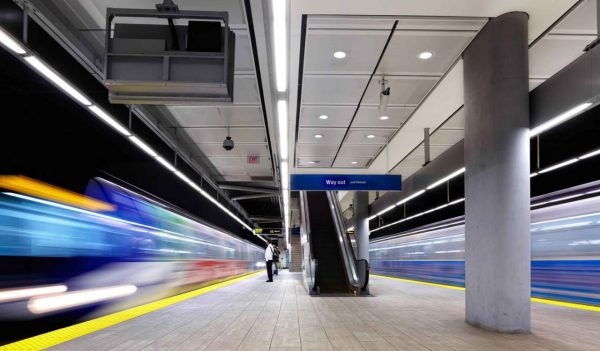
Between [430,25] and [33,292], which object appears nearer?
[33,292]

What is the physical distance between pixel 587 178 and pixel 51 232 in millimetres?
10884

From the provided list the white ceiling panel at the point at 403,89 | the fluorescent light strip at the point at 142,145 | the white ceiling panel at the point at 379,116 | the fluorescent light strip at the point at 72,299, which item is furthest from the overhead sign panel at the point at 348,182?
the fluorescent light strip at the point at 72,299

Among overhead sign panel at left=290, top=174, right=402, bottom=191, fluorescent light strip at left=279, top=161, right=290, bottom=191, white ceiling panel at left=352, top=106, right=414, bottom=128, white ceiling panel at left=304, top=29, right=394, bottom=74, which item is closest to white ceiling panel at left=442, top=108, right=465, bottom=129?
white ceiling panel at left=352, top=106, right=414, bottom=128

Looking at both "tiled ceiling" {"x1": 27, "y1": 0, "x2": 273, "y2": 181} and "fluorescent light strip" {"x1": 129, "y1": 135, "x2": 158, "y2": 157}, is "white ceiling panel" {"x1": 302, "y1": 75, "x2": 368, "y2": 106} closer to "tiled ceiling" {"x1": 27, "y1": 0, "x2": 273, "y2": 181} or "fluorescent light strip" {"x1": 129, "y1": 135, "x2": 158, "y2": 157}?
"tiled ceiling" {"x1": 27, "y1": 0, "x2": 273, "y2": 181}

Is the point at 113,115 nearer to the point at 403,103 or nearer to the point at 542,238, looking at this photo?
the point at 403,103

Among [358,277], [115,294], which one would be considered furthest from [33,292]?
[358,277]

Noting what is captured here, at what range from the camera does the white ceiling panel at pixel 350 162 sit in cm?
1338

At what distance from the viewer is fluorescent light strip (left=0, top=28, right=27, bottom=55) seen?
423 cm

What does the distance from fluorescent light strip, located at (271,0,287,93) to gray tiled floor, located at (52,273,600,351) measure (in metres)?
3.55

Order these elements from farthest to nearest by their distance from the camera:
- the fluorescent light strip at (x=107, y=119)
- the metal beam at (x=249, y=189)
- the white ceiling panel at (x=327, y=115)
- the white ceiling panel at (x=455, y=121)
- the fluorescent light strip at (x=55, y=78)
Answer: the metal beam at (x=249, y=189), the white ceiling panel at (x=455, y=121), the white ceiling panel at (x=327, y=115), the fluorescent light strip at (x=107, y=119), the fluorescent light strip at (x=55, y=78)

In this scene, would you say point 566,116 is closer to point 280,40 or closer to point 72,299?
point 280,40

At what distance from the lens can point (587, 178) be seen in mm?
10547

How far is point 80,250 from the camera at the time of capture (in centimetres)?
554

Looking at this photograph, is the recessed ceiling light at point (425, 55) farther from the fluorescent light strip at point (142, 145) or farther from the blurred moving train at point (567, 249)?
the fluorescent light strip at point (142, 145)
